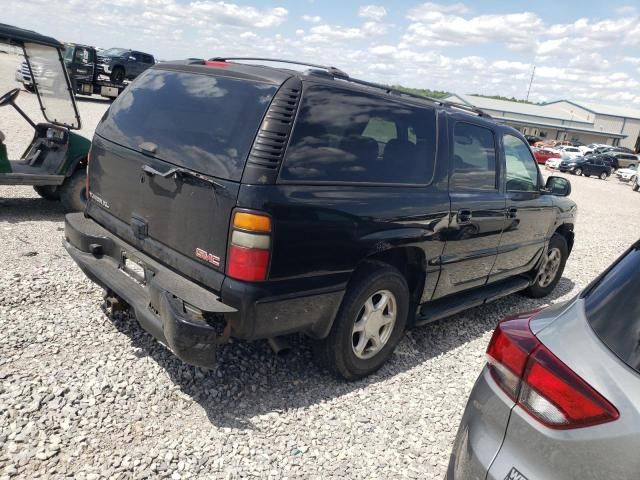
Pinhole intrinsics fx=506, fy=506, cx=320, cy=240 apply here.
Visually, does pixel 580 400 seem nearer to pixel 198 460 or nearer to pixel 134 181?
pixel 198 460

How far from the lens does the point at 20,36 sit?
6.15m

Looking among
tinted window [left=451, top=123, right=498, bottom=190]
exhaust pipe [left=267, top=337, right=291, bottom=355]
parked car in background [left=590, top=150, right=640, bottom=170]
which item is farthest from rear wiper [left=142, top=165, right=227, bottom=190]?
parked car in background [left=590, top=150, right=640, bottom=170]

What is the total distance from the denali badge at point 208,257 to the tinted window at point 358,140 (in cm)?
59

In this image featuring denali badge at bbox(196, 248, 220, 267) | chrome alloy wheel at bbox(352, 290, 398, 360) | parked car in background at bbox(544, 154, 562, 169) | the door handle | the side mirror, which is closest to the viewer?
denali badge at bbox(196, 248, 220, 267)

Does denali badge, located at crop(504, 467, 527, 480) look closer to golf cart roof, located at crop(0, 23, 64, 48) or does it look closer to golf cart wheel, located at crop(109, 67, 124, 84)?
golf cart roof, located at crop(0, 23, 64, 48)

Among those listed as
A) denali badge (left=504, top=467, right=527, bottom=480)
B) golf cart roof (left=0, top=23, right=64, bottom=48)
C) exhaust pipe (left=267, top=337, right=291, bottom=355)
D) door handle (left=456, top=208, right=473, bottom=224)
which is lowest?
exhaust pipe (left=267, top=337, right=291, bottom=355)

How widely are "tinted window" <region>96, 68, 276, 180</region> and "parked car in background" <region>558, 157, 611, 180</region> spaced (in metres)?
33.7

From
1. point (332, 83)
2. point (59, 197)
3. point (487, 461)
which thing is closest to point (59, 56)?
point (59, 197)

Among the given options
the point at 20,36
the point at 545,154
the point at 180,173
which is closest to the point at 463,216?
the point at 180,173

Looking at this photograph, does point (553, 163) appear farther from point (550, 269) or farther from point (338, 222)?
point (338, 222)

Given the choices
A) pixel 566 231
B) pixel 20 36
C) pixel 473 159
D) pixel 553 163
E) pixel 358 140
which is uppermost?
pixel 20 36

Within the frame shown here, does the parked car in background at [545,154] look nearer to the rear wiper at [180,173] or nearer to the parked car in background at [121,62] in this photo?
the parked car in background at [121,62]

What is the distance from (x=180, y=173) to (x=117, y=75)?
85.6ft

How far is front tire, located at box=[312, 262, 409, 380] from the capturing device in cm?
334
